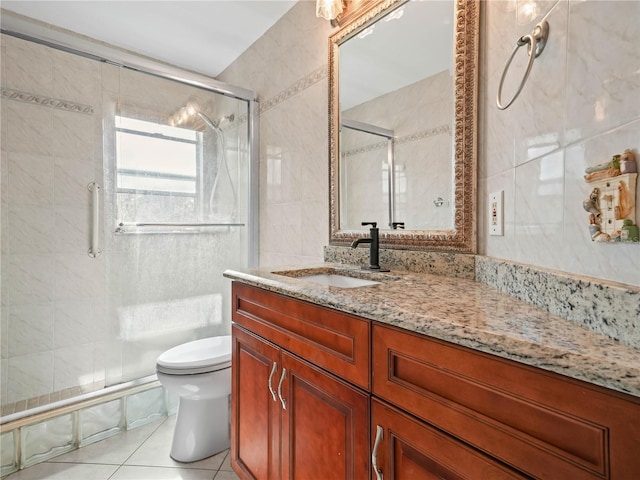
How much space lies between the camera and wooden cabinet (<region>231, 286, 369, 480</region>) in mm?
818

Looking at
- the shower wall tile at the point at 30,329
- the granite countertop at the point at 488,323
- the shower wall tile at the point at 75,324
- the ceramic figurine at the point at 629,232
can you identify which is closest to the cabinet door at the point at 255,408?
the granite countertop at the point at 488,323

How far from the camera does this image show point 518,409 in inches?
19.9

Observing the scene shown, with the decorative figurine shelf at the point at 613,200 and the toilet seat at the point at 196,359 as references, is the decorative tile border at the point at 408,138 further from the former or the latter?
the toilet seat at the point at 196,359

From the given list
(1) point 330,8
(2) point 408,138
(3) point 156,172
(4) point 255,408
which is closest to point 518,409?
(4) point 255,408

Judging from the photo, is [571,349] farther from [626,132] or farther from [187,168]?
[187,168]

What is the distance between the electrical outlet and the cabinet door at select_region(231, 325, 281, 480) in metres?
0.82

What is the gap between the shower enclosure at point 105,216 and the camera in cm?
188

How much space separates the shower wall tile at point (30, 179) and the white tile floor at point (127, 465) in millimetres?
1432

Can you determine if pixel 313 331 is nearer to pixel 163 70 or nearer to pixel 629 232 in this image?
pixel 629 232

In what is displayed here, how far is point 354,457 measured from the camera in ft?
2.62

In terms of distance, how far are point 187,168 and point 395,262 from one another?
1.46m

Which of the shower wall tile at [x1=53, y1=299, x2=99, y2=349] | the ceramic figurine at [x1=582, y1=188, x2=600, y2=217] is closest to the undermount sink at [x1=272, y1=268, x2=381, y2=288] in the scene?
the ceramic figurine at [x1=582, y1=188, x2=600, y2=217]

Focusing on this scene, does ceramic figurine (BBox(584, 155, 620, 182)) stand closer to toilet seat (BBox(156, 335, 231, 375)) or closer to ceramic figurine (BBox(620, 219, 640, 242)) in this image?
ceramic figurine (BBox(620, 219, 640, 242))

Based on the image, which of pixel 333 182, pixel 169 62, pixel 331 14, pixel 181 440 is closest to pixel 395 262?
pixel 333 182
